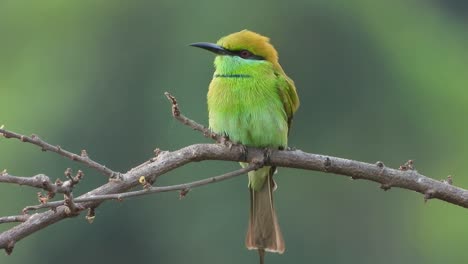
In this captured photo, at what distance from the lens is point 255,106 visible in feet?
9.61

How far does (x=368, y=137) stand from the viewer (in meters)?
14.8

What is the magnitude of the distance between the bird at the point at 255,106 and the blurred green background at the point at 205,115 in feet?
25.4

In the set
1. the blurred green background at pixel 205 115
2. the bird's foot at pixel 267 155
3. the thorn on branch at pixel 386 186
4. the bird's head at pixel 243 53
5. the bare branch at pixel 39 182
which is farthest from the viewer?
the blurred green background at pixel 205 115

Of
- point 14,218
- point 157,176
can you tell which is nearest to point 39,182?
point 14,218

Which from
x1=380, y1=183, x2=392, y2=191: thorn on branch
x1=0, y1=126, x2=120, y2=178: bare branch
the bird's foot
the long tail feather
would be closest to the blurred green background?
the long tail feather

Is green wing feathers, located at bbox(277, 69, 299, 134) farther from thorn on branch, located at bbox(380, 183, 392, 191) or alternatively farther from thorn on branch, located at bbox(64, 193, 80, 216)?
thorn on branch, located at bbox(64, 193, 80, 216)

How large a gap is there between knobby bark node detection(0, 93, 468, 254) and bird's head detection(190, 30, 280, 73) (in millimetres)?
293

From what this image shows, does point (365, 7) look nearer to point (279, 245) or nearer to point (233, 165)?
point (233, 165)

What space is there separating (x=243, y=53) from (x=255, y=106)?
132 millimetres

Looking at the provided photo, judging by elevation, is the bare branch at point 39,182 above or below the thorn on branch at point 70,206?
above

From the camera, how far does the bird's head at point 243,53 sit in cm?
295

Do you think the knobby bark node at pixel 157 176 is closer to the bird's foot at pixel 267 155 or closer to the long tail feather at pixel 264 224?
the bird's foot at pixel 267 155

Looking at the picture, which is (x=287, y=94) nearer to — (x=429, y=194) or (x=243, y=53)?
(x=243, y=53)

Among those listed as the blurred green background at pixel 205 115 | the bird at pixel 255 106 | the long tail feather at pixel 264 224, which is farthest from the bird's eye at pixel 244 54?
the blurred green background at pixel 205 115
